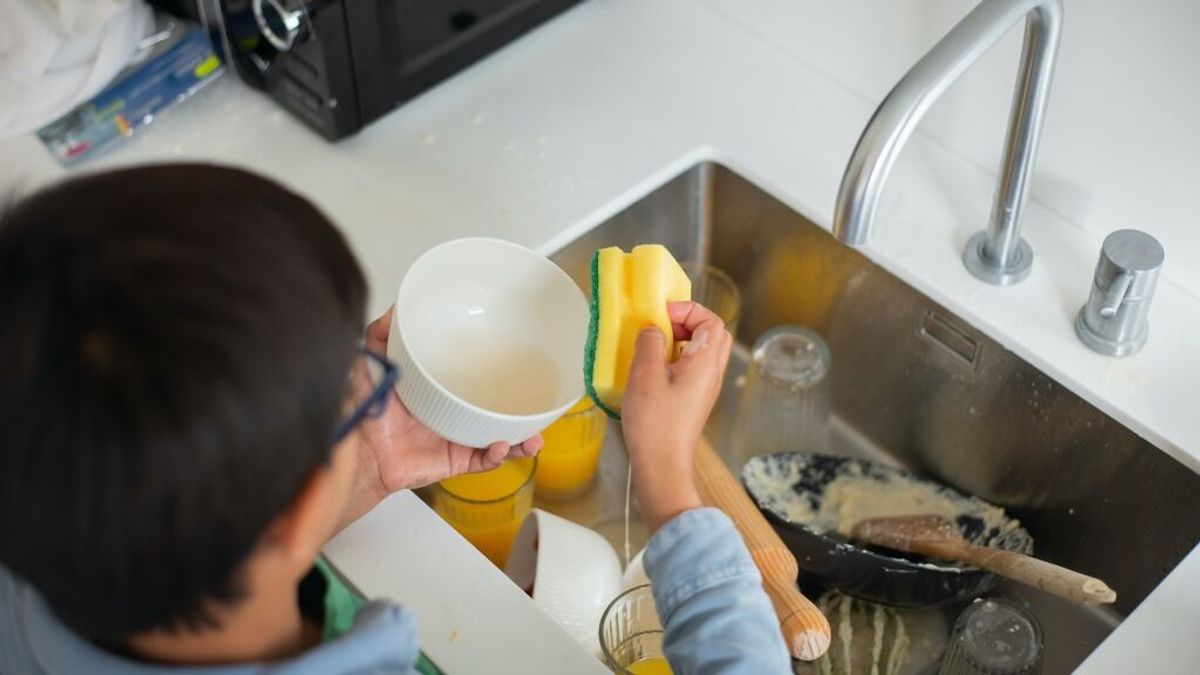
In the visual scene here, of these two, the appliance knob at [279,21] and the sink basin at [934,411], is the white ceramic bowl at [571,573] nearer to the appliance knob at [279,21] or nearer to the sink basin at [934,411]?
the sink basin at [934,411]

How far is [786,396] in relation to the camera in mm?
1210

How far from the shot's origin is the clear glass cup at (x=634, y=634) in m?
0.92

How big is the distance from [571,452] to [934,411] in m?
0.33

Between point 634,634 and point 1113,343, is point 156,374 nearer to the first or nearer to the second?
point 634,634

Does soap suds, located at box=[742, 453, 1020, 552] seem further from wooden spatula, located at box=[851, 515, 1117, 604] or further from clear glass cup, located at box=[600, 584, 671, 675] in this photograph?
clear glass cup, located at box=[600, 584, 671, 675]

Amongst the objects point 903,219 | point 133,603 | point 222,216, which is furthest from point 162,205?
point 903,219

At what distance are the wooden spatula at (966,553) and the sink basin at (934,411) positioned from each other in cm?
8

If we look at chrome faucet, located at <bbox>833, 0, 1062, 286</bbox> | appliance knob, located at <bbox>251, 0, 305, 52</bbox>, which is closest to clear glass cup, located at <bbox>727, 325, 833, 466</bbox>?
chrome faucet, located at <bbox>833, 0, 1062, 286</bbox>

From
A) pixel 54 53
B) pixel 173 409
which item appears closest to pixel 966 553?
pixel 173 409

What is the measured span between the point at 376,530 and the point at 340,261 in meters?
0.40

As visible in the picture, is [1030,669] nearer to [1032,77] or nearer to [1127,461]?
[1127,461]

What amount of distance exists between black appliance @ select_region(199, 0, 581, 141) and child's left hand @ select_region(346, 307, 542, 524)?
344 mm

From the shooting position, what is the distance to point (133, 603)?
58 cm

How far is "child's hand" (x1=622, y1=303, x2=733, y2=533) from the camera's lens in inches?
31.9
